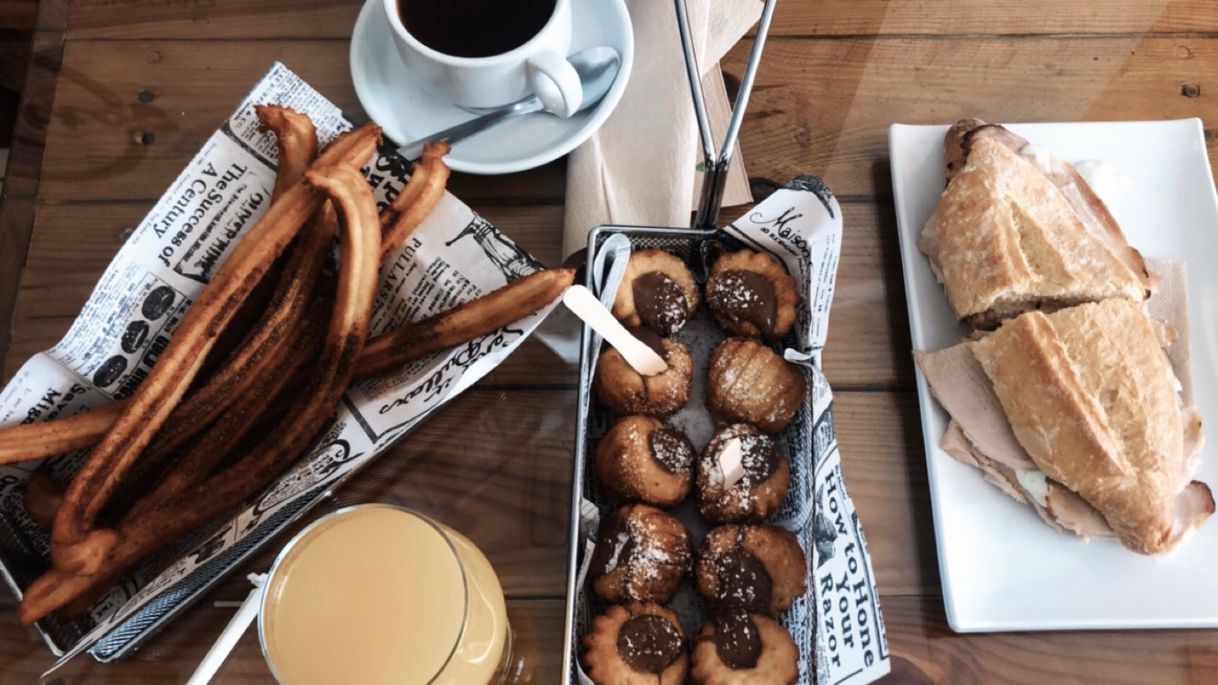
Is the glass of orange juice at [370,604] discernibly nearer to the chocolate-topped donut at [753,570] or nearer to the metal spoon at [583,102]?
the chocolate-topped donut at [753,570]

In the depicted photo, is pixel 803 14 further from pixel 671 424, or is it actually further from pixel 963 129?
pixel 671 424

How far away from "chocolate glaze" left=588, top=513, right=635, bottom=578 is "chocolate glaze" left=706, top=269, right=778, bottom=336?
23 centimetres

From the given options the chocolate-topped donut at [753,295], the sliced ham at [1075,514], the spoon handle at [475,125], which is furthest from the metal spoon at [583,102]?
the sliced ham at [1075,514]

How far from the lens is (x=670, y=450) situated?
2.69ft

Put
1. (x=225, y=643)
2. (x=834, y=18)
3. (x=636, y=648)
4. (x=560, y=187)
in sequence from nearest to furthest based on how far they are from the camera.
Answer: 1. (x=225, y=643)
2. (x=636, y=648)
3. (x=560, y=187)
4. (x=834, y=18)

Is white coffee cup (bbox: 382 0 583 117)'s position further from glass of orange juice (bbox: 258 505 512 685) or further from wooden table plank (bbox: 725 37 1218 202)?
glass of orange juice (bbox: 258 505 512 685)

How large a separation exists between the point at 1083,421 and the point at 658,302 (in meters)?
0.40

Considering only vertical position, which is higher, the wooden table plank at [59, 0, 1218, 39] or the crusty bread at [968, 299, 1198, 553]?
the wooden table plank at [59, 0, 1218, 39]

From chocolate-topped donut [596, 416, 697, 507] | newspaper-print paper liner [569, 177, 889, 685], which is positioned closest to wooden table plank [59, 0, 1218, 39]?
newspaper-print paper liner [569, 177, 889, 685]

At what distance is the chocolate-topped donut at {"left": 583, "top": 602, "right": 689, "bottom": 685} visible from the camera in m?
0.73

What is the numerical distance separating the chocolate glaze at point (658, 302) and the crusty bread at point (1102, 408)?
0.96 ft

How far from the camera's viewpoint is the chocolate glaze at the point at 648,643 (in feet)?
2.41

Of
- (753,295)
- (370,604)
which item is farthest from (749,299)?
(370,604)

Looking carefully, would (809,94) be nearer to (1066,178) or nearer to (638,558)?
(1066,178)
